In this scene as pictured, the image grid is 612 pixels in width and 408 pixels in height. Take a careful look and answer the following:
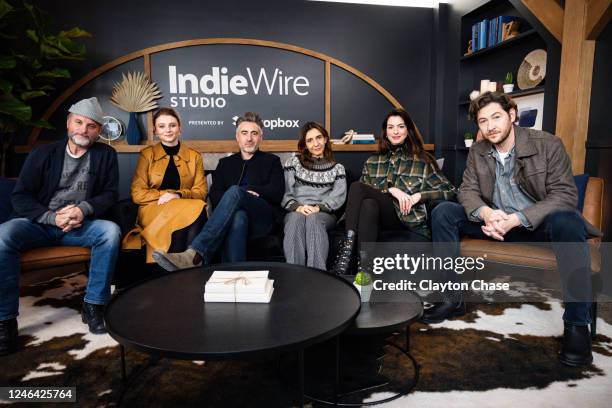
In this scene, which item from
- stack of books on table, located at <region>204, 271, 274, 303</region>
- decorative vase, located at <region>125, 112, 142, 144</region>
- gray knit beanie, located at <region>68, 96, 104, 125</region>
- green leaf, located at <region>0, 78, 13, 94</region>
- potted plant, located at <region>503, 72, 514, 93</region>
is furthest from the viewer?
decorative vase, located at <region>125, 112, 142, 144</region>

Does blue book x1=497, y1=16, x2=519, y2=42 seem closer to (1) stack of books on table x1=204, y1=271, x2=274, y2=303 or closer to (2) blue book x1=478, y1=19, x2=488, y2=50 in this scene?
(2) blue book x1=478, y1=19, x2=488, y2=50

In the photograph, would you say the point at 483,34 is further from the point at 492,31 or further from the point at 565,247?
the point at 565,247

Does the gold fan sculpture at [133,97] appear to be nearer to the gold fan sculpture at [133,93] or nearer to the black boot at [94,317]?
the gold fan sculpture at [133,93]

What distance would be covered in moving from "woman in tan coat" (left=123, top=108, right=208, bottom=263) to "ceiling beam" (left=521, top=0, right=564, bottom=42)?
8.76 ft

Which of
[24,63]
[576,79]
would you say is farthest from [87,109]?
[576,79]

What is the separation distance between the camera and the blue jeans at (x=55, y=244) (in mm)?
A: 2066

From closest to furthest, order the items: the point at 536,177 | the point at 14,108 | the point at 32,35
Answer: the point at 536,177, the point at 14,108, the point at 32,35

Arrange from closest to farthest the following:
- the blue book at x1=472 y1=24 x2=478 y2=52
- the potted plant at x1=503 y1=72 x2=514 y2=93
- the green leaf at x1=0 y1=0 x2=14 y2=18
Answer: the green leaf at x1=0 y1=0 x2=14 y2=18 < the potted plant at x1=503 y1=72 x2=514 y2=93 < the blue book at x1=472 y1=24 x2=478 y2=52

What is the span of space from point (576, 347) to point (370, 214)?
3.93ft

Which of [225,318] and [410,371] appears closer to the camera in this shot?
[225,318]

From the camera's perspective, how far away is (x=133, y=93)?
3.90 meters

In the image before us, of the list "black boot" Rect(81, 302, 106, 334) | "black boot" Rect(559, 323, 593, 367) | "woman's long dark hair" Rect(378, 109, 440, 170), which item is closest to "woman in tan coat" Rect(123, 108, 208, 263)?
"black boot" Rect(81, 302, 106, 334)

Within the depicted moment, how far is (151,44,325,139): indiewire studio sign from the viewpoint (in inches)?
159

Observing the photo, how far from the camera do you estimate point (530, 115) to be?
369 centimetres
